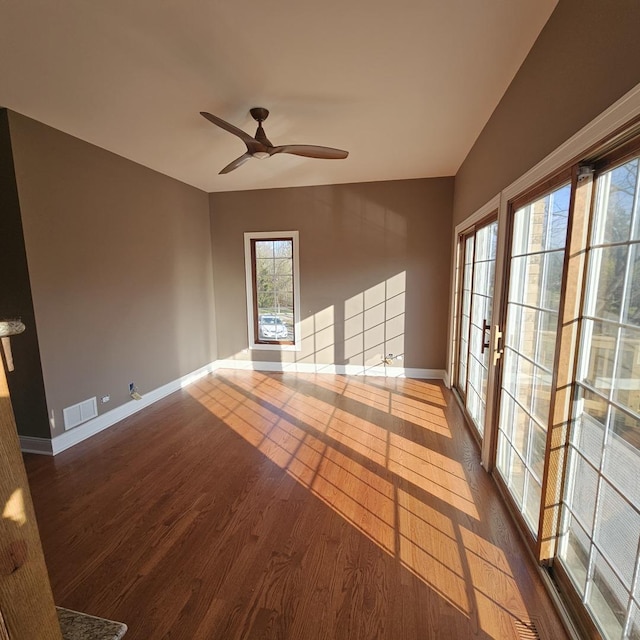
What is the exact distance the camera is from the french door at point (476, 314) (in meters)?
2.75

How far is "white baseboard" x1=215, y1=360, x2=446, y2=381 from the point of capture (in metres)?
4.65

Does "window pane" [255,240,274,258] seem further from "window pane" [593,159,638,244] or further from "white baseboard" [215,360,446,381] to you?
"window pane" [593,159,638,244]

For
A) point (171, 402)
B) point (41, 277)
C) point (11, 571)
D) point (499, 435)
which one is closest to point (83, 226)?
point (41, 277)

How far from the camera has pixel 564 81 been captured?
1448mm

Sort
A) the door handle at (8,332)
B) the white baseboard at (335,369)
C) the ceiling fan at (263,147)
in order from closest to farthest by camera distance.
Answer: the door handle at (8,332) < the ceiling fan at (263,147) < the white baseboard at (335,369)

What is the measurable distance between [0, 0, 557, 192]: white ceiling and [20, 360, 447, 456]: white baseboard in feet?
8.38

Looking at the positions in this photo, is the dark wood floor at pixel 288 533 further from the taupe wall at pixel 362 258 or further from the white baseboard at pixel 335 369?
the taupe wall at pixel 362 258

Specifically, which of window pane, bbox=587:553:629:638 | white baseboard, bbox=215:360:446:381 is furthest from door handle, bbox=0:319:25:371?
white baseboard, bbox=215:360:446:381

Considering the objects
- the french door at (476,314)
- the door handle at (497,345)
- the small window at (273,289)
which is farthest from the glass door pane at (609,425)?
the small window at (273,289)

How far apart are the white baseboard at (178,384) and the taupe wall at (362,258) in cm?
12

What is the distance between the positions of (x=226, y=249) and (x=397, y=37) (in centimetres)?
373

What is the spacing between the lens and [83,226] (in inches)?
118

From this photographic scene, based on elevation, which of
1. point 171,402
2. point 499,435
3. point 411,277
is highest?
point 411,277

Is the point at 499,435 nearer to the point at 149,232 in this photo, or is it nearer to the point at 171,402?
the point at 171,402
